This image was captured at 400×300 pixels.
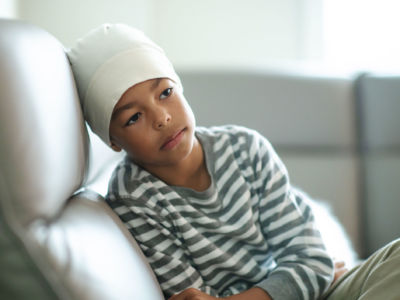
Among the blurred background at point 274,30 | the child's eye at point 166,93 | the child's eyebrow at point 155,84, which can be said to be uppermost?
the child's eyebrow at point 155,84

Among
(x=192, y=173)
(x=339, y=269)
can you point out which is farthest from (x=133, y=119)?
(x=339, y=269)

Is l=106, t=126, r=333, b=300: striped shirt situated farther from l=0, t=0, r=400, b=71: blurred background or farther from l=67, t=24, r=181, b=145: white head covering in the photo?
l=0, t=0, r=400, b=71: blurred background

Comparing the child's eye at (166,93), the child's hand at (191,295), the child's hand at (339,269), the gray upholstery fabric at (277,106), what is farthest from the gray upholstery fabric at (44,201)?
the gray upholstery fabric at (277,106)

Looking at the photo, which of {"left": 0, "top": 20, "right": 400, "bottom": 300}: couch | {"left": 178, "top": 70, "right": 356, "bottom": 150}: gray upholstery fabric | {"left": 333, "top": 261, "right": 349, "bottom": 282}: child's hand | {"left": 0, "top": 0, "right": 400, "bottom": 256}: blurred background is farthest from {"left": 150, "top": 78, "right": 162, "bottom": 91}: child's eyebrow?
{"left": 0, "top": 0, "right": 400, "bottom": 256}: blurred background

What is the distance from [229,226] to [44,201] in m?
0.44

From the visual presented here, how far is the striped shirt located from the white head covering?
0.49 ft

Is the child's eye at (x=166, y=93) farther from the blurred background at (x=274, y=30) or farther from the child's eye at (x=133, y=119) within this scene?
the blurred background at (x=274, y=30)

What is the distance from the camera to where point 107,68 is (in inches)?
34.9

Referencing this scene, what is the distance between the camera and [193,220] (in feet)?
3.12

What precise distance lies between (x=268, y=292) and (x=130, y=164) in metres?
0.35

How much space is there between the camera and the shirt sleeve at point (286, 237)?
89 cm

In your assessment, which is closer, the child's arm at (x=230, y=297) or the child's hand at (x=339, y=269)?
the child's arm at (x=230, y=297)

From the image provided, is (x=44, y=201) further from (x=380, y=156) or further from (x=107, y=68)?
(x=380, y=156)

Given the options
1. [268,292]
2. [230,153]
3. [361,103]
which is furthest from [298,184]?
[268,292]
